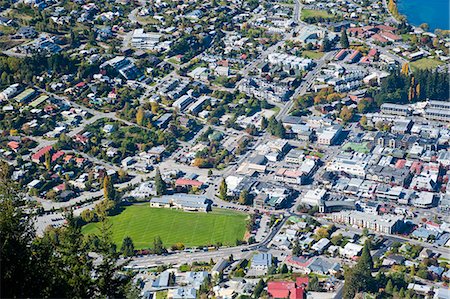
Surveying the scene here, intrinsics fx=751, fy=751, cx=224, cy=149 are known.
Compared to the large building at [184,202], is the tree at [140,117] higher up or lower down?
higher up

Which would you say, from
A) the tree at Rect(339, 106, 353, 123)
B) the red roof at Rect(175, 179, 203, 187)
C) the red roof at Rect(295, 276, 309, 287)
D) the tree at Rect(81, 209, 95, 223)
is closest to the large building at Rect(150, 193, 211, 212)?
the red roof at Rect(175, 179, 203, 187)

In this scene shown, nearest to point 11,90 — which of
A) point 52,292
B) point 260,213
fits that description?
point 260,213

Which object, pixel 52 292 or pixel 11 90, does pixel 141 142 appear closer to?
pixel 11 90

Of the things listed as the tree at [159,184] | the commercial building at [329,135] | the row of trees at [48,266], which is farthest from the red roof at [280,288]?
the row of trees at [48,266]

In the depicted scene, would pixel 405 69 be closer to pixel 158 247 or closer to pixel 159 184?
pixel 159 184

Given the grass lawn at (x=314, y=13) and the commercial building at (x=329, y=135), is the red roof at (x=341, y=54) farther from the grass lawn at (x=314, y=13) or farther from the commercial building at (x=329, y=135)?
the commercial building at (x=329, y=135)

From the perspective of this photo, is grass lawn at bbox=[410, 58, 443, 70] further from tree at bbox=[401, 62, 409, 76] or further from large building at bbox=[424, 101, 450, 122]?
large building at bbox=[424, 101, 450, 122]

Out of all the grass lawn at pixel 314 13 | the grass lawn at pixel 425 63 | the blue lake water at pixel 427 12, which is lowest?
the grass lawn at pixel 425 63
